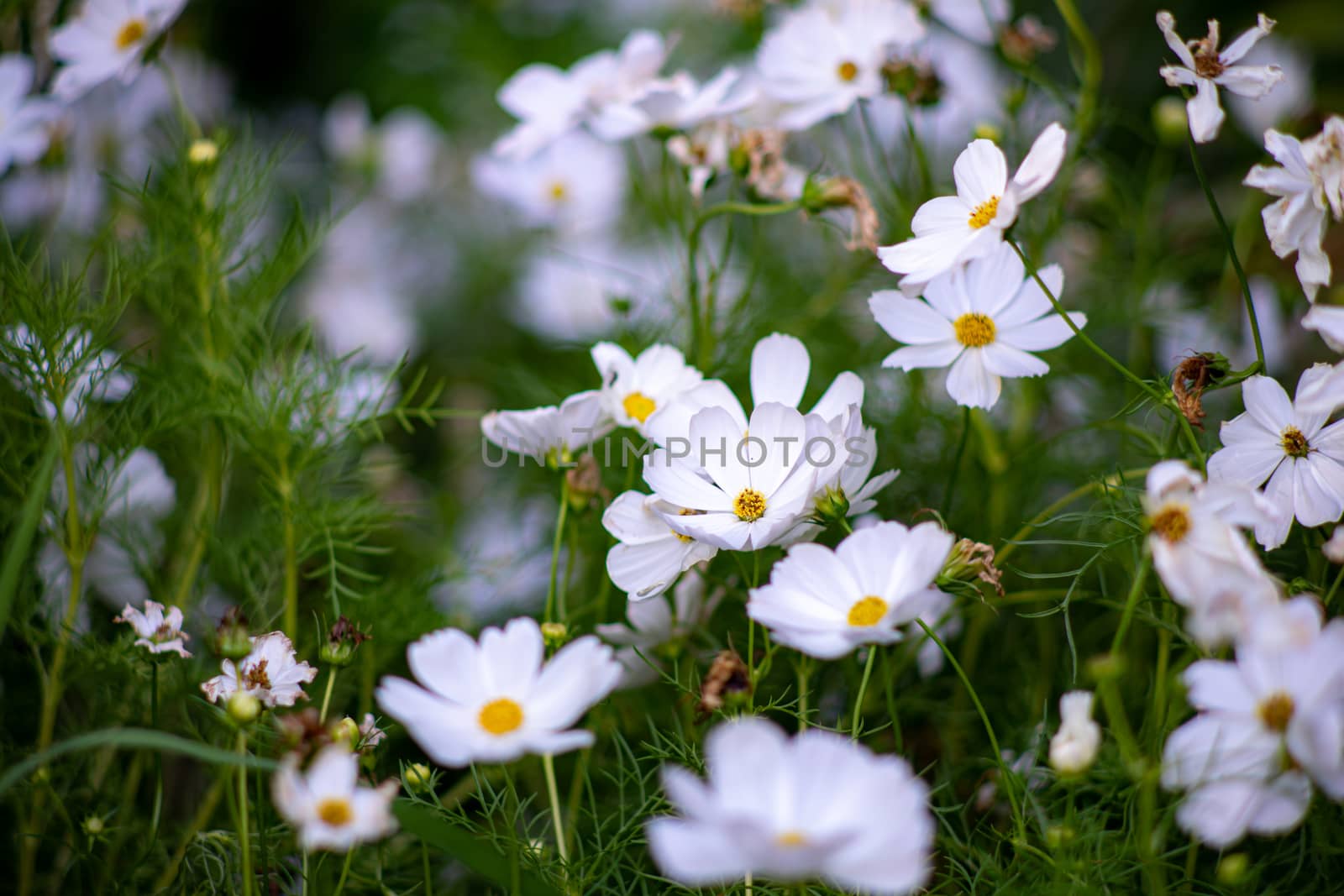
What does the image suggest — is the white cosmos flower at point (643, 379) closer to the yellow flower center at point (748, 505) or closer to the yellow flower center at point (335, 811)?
the yellow flower center at point (748, 505)

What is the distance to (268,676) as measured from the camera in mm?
512

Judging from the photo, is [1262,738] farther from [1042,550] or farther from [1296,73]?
[1296,73]

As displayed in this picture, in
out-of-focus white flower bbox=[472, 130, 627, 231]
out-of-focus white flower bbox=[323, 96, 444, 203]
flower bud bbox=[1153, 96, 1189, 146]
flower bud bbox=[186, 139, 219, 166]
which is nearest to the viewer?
flower bud bbox=[186, 139, 219, 166]

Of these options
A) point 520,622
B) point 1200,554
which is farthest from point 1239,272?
Answer: point 520,622

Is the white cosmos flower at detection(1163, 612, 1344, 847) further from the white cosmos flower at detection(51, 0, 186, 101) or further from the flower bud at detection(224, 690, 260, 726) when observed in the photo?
the white cosmos flower at detection(51, 0, 186, 101)

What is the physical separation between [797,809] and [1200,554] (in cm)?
20

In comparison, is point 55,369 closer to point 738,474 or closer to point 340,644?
point 340,644

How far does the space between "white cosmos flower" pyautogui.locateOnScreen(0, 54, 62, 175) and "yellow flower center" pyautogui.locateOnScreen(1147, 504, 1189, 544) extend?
31.7 inches

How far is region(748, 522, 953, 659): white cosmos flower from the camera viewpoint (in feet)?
1.40

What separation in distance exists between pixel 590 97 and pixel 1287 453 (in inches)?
22.1

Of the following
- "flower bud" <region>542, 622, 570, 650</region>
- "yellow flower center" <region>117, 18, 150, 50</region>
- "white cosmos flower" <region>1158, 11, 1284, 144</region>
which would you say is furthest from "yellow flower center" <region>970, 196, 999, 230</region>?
"yellow flower center" <region>117, 18, 150, 50</region>

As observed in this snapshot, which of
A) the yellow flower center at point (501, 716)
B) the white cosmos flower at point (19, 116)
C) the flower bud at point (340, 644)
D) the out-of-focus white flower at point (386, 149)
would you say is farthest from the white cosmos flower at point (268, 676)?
the out-of-focus white flower at point (386, 149)

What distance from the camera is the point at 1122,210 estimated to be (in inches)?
36.4

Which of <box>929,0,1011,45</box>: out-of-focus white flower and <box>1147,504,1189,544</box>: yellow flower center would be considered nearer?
<box>1147,504,1189,544</box>: yellow flower center
